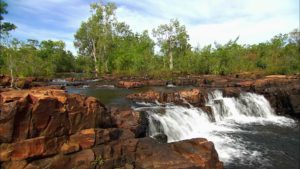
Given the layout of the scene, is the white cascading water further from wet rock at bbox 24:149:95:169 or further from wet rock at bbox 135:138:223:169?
wet rock at bbox 24:149:95:169

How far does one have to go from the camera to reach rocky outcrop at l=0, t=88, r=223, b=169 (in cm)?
702

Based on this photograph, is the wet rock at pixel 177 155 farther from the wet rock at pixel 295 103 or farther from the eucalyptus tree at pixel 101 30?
the eucalyptus tree at pixel 101 30

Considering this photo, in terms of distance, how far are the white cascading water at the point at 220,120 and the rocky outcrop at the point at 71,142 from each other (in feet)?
12.1

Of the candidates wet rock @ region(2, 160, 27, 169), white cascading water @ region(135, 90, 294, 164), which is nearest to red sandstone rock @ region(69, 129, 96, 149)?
wet rock @ region(2, 160, 27, 169)

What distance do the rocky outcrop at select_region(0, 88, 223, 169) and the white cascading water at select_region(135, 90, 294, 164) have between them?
12.1ft

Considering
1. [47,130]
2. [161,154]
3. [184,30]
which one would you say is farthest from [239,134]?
[184,30]

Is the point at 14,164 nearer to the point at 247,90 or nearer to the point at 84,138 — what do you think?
the point at 84,138

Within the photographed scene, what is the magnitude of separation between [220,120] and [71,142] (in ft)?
40.3

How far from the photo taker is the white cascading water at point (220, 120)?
12698 millimetres

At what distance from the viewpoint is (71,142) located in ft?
25.6

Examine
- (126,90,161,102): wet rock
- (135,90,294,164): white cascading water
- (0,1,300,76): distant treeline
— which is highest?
(0,1,300,76): distant treeline

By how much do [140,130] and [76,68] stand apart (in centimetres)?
5658

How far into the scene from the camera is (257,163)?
10.8 m

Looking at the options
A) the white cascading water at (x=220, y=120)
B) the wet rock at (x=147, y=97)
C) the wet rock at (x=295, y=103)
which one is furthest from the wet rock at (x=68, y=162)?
the wet rock at (x=295, y=103)
